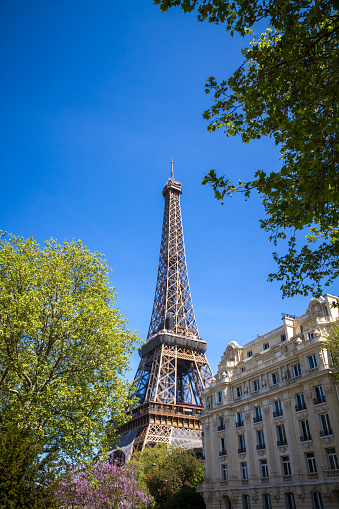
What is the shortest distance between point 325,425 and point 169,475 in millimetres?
22783

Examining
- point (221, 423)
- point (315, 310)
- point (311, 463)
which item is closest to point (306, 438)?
point (311, 463)

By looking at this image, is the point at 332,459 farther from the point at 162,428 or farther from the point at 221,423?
the point at 162,428

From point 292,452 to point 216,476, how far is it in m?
11.7

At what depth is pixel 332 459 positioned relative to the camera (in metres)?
28.2

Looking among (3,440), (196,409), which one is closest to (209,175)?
(3,440)

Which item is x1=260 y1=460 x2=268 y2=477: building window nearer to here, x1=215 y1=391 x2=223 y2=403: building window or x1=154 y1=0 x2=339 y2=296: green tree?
x1=215 y1=391 x2=223 y2=403: building window

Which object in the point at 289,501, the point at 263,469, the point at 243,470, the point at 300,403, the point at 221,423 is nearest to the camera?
the point at 289,501

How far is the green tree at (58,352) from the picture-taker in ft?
64.1

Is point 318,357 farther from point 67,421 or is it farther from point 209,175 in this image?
point 209,175

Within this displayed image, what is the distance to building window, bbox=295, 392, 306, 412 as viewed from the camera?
3208 centimetres

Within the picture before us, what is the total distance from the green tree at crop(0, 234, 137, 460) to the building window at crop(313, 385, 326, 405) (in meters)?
16.5

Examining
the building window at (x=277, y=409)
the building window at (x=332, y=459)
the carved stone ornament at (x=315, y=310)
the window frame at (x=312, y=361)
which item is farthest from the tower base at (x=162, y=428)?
the building window at (x=332, y=459)

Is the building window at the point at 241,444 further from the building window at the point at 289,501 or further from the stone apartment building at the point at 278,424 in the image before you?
the building window at the point at 289,501

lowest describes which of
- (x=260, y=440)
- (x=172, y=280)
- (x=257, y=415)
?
(x=260, y=440)
